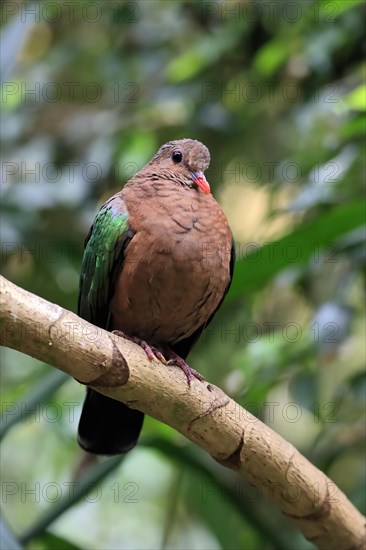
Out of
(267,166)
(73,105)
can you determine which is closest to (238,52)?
(267,166)

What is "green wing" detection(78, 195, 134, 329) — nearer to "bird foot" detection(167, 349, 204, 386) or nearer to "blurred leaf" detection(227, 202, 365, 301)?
"bird foot" detection(167, 349, 204, 386)

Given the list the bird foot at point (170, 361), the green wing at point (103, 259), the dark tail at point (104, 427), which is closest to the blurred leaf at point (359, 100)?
the green wing at point (103, 259)

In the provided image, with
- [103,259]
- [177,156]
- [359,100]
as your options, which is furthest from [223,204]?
[103,259]

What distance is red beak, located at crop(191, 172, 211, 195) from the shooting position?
120 inches

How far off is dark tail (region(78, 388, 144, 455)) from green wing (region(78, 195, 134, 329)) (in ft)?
0.97

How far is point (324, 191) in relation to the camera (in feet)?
11.6

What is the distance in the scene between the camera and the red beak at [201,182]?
3.06 m

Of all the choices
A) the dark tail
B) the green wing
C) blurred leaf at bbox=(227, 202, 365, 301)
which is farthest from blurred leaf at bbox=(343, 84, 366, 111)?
the dark tail

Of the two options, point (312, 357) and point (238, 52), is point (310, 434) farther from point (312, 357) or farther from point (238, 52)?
point (238, 52)

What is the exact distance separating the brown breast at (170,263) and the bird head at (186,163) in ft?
0.29

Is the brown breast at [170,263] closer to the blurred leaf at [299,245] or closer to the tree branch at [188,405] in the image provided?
the blurred leaf at [299,245]

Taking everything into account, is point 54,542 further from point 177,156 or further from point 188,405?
point 177,156

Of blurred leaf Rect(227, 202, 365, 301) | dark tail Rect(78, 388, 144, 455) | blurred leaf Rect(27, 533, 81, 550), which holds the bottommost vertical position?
blurred leaf Rect(27, 533, 81, 550)

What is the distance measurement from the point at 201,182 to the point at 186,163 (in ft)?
0.41
